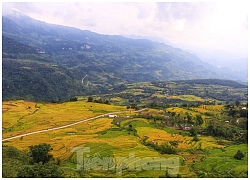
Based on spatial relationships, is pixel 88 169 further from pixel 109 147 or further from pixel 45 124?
pixel 45 124

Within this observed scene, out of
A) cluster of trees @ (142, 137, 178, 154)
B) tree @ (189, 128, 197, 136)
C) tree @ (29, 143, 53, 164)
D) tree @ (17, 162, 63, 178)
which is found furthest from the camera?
tree @ (189, 128, 197, 136)

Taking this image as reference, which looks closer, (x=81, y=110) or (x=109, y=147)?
(x=109, y=147)

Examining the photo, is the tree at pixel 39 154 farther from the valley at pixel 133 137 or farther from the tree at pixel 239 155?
the tree at pixel 239 155

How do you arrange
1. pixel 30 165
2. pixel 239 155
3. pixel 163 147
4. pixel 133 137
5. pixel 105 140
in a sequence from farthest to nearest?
1. pixel 133 137
2. pixel 105 140
3. pixel 163 147
4. pixel 239 155
5. pixel 30 165

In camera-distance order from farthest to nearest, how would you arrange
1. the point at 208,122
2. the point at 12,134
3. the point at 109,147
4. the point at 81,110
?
the point at 81,110 → the point at 208,122 → the point at 12,134 → the point at 109,147

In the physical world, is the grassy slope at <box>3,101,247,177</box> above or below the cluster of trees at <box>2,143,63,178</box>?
below

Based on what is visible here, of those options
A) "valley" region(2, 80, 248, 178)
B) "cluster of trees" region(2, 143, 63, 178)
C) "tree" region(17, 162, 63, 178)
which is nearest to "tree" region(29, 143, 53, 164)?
"cluster of trees" region(2, 143, 63, 178)

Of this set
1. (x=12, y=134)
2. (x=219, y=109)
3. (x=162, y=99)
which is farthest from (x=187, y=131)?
(x=162, y=99)

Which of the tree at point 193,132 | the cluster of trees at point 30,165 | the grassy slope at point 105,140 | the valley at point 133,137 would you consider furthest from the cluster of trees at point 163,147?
the cluster of trees at point 30,165

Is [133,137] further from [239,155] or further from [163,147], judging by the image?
[239,155]

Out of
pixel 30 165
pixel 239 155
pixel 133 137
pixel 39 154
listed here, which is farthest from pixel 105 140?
pixel 239 155

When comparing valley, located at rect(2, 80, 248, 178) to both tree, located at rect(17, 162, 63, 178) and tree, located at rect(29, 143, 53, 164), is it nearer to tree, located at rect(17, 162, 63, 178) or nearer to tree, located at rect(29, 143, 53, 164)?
tree, located at rect(17, 162, 63, 178)
